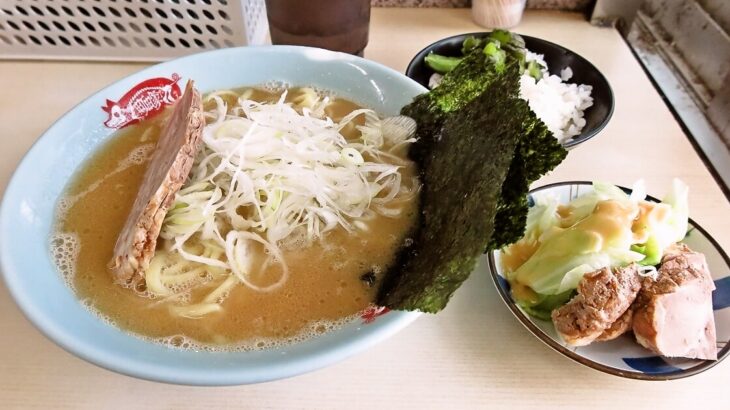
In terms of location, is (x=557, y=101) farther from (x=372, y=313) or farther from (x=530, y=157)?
(x=372, y=313)

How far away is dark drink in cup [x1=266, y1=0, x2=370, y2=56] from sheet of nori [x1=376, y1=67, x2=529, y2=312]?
341 mm

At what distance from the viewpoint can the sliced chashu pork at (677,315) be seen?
30.2 inches

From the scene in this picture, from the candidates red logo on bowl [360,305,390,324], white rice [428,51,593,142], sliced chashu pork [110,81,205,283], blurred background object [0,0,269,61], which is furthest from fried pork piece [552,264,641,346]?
blurred background object [0,0,269,61]

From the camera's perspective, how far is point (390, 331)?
699mm

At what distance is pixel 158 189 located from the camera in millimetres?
827

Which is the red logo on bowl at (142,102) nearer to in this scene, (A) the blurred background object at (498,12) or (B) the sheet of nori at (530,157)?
(B) the sheet of nori at (530,157)

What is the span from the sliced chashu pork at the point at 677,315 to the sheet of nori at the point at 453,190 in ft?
1.00

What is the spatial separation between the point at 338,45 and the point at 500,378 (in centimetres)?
87

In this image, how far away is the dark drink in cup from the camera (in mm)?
1211

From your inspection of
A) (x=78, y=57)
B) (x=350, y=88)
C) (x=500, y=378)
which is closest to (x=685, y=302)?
(x=500, y=378)

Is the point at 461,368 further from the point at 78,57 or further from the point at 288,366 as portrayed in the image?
the point at 78,57

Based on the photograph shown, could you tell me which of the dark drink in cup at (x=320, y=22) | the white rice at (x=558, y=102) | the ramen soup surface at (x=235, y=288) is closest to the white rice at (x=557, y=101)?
the white rice at (x=558, y=102)

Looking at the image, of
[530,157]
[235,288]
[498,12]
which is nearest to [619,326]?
[530,157]

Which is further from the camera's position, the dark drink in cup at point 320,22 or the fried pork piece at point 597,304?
the dark drink in cup at point 320,22
